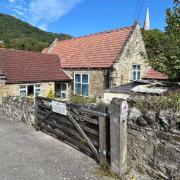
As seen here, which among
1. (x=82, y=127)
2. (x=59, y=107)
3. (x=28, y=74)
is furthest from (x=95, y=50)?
(x=82, y=127)

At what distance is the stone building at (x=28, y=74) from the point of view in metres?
16.4

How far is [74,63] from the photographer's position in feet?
65.4

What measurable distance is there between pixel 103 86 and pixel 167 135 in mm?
12976

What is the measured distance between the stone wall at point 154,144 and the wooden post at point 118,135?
Result: 16 centimetres

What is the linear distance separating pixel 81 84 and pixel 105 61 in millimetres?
3189

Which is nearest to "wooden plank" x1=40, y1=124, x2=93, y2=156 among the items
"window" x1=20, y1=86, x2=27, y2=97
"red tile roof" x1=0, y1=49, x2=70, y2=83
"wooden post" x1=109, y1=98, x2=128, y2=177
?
"wooden post" x1=109, y1=98, x2=128, y2=177

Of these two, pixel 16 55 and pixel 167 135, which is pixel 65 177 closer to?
pixel 167 135

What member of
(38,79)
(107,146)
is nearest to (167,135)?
(107,146)

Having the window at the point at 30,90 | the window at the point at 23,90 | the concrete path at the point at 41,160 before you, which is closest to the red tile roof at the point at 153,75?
the window at the point at 30,90

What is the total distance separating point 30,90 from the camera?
1772cm

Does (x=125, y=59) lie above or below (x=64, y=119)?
above

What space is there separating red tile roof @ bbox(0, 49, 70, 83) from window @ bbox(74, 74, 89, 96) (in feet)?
3.07

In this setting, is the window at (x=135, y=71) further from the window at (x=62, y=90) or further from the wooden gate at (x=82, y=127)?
the wooden gate at (x=82, y=127)

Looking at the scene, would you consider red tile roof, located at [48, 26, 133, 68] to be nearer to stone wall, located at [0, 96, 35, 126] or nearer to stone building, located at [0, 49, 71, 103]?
stone building, located at [0, 49, 71, 103]
